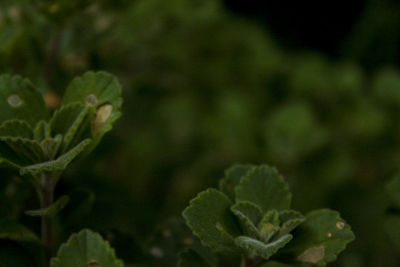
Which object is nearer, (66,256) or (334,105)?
(66,256)

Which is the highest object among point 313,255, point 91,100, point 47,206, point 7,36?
point 7,36

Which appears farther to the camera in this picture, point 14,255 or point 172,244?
point 172,244

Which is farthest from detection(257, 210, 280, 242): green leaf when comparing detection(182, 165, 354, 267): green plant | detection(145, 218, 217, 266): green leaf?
detection(145, 218, 217, 266): green leaf

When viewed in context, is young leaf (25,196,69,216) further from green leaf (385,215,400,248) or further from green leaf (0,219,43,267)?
green leaf (385,215,400,248)

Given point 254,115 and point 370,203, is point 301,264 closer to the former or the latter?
point 370,203

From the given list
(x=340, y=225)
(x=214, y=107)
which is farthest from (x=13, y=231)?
(x=214, y=107)

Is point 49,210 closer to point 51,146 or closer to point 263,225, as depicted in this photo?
point 51,146

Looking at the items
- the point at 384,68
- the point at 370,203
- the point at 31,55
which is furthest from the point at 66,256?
the point at 384,68
